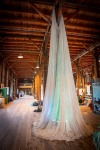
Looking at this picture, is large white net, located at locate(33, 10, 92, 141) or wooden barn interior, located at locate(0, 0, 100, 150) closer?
wooden barn interior, located at locate(0, 0, 100, 150)

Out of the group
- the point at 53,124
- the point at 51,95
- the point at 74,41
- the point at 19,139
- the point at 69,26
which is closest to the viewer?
the point at 19,139

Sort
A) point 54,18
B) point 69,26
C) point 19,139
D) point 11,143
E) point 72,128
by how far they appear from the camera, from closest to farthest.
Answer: point 11,143 < point 19,139 < point 72,128 < point 54,18 < point 69,26

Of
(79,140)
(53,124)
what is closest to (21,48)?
(53,124)

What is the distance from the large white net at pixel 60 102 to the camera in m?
3.37

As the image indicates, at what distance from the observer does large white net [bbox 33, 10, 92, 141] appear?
3.37 m

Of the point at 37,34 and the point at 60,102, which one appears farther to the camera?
the point at 37,34

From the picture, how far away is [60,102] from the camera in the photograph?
361 cm

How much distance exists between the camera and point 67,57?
385 cm

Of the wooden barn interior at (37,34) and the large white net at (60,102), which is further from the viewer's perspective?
the large white net at (60,102)

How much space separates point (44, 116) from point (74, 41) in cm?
593

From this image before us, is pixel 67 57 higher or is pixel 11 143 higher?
pixel 67 57

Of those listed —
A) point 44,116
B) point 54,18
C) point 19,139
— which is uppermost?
point 54,18

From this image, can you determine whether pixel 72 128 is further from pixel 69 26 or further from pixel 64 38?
pixel 69 26

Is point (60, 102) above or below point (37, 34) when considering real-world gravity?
below
